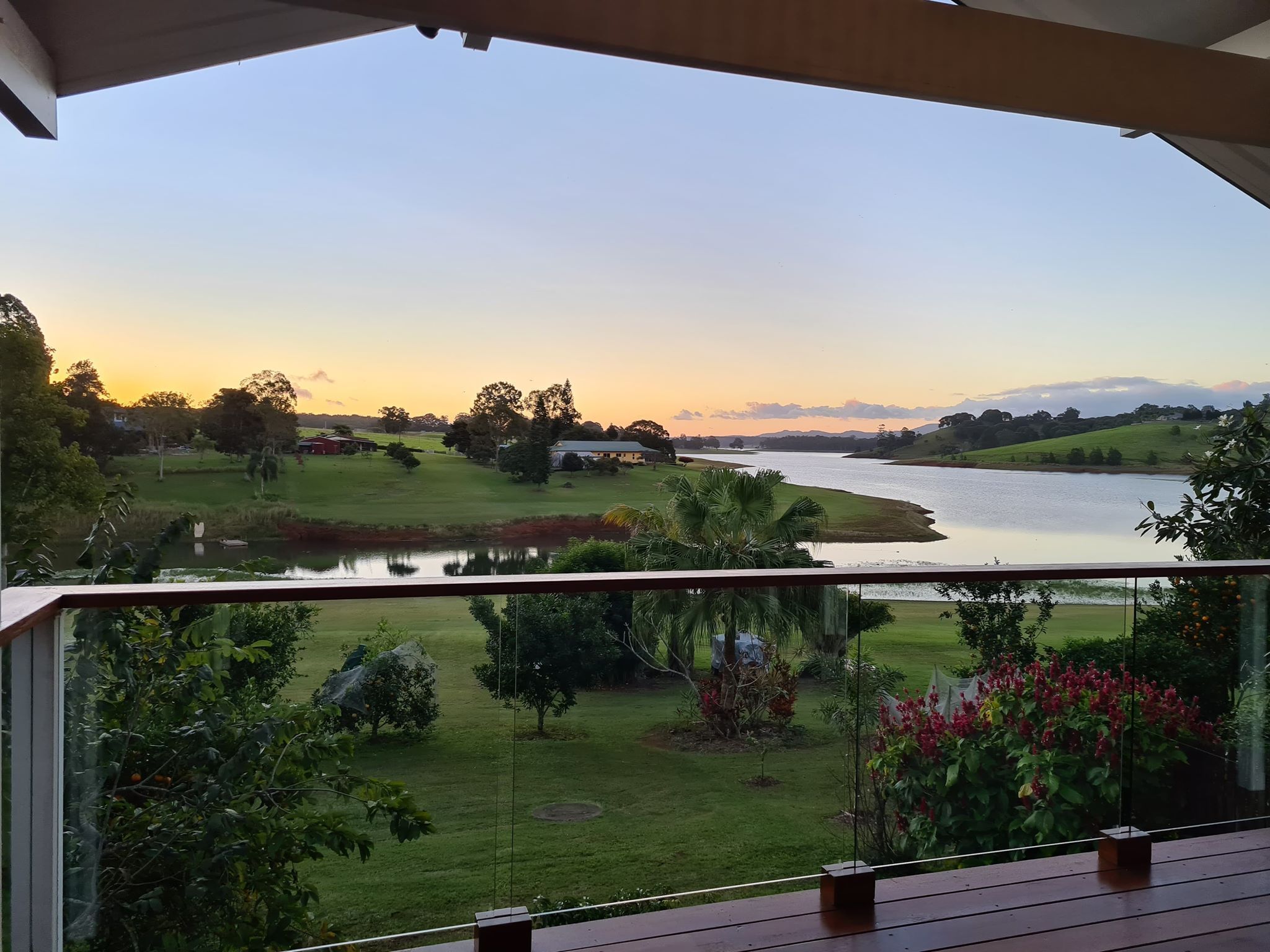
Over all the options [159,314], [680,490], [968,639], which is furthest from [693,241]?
[968,639]

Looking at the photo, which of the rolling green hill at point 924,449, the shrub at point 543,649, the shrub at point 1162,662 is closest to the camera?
the shrub at point 543,649

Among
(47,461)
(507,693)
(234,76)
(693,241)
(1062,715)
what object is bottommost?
(1062,715)

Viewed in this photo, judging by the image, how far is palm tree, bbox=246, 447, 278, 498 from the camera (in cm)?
754

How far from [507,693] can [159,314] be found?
7.26 metres

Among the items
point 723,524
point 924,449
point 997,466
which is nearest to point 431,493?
point 723,524

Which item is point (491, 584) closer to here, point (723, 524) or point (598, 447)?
point (723, 524)

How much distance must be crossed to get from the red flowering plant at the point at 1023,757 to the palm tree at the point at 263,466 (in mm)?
6444

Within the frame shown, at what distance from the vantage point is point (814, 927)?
235cm

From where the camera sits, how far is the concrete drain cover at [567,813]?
2.25 m

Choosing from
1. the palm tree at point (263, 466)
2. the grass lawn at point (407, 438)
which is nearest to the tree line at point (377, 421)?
the grass lawn at point (407, 438)

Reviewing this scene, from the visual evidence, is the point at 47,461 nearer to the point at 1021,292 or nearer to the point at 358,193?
the point at 358,193

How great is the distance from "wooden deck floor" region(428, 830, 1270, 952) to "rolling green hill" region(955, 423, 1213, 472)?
5548 millimetres

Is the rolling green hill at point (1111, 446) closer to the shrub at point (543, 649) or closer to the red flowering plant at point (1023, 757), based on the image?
the red flowering plant at point (1023, 757)

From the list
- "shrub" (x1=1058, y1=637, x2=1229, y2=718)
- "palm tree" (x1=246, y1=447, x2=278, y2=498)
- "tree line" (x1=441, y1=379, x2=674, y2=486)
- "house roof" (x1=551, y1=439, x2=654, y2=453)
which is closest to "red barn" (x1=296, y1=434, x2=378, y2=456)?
"palm tree" (x1=246, y1=447, x2=278, y2=498)
